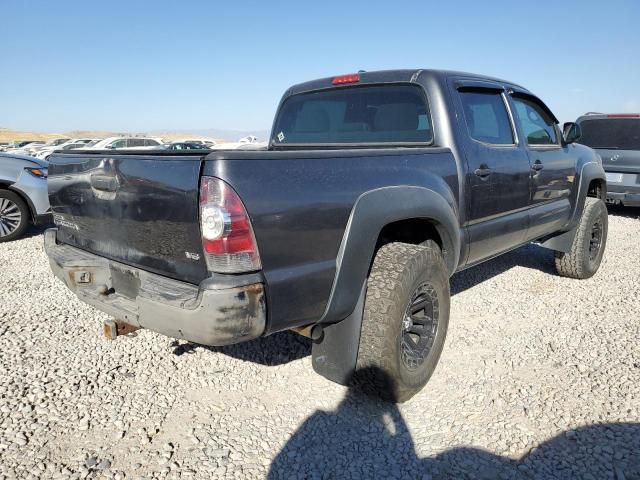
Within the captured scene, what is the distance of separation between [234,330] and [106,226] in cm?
98

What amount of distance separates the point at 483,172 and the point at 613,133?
677 cm

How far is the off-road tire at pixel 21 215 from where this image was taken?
6.26 metres

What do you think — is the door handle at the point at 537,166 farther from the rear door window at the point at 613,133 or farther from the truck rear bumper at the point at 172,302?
the rear door window at the point at 613,133

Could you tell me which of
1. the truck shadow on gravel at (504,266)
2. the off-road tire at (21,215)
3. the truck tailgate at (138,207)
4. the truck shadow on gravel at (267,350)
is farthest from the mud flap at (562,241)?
the off-road tire at (21,215)

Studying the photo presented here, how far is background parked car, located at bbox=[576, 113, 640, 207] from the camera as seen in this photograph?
7.75 meters

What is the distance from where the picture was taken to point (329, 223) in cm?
209

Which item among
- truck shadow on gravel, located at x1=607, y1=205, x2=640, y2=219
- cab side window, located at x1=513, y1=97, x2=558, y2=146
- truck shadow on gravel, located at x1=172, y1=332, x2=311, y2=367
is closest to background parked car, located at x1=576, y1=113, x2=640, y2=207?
truck shadow on gravel, located at x1=607, y1=205, x2=640, y2=219

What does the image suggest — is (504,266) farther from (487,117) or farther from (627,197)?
(627,197)

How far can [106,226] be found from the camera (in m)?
2.31

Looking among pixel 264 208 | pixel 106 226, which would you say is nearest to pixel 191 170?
pixel 264 208

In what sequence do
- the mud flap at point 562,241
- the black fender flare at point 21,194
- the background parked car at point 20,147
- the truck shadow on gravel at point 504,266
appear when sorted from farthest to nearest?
1. the background parked car at point 20,147
2. the black fender flare at point 21,194
3. the truck shadow on gravel at point 504,266
4. the mud flap at point 562,241

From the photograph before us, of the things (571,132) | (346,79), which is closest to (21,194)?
(346,79)

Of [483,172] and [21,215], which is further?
[21,215]

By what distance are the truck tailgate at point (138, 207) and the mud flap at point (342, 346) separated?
33.4 inches
